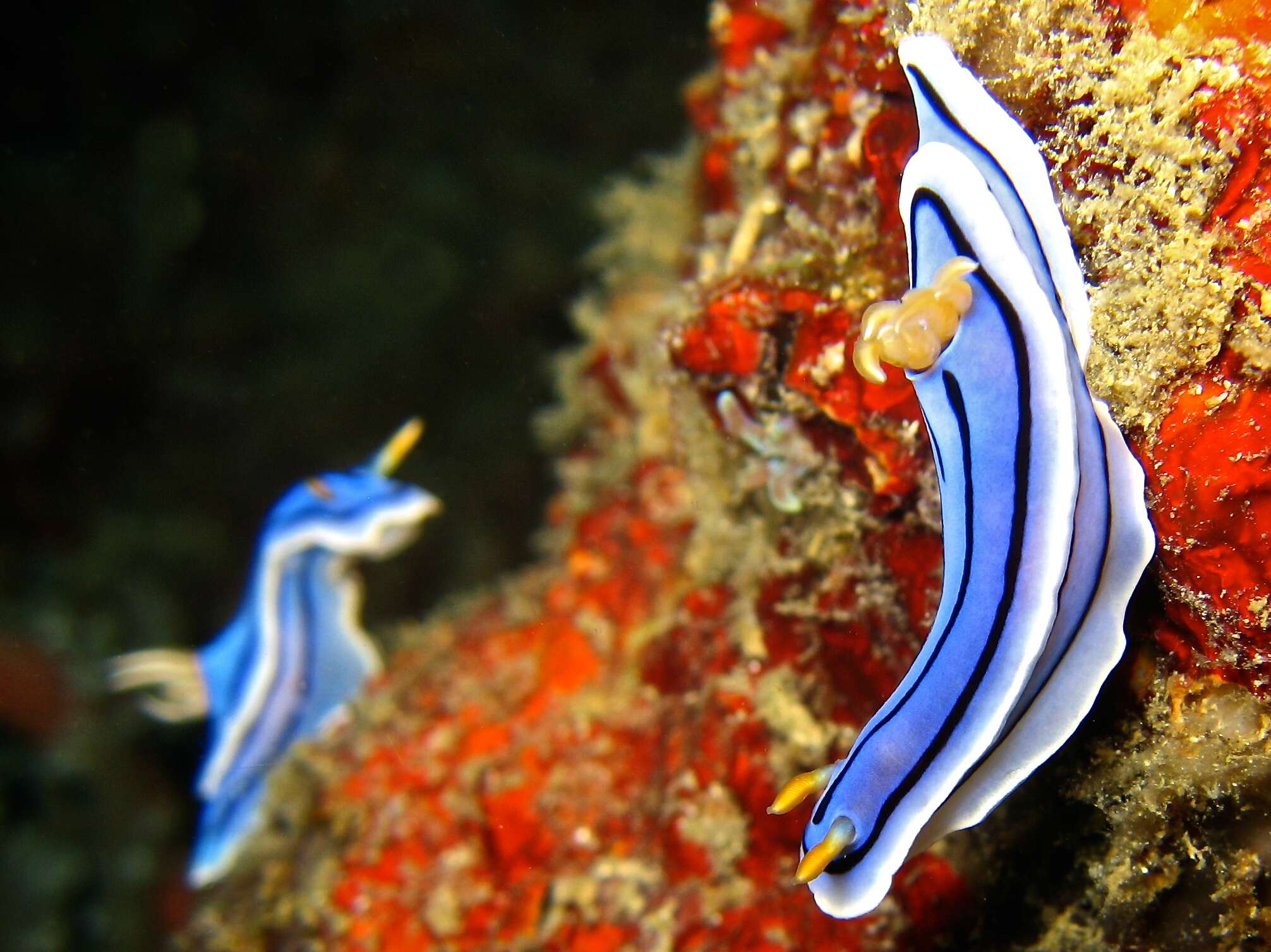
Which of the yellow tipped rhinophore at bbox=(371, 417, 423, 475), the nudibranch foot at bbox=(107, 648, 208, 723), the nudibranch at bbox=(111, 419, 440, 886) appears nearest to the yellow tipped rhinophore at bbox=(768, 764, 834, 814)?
the yellow tipped rhinophore at bbox=(371, 417, 423, 475)

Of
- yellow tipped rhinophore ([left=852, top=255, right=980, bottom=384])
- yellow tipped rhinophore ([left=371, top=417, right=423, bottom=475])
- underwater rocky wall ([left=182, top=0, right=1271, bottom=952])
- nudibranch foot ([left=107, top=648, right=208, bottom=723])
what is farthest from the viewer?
nudibranch foot ([left=107, top=648, right=208, bottom=723])

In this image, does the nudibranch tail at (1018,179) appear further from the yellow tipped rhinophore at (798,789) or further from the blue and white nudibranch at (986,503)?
the yellow tipped rhinophore at (798,789)

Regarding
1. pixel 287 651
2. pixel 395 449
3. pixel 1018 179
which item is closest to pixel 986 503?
pixel 1018 179

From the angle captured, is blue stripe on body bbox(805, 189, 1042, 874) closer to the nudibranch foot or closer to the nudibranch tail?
the nudibranch tail

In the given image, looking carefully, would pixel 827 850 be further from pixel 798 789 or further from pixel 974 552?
pixel 974 552

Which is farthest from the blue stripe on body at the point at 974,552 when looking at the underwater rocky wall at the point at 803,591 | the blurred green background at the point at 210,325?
the blurred green background at the point at 210,325

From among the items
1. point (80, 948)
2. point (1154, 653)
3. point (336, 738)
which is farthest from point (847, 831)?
point (80, 948)

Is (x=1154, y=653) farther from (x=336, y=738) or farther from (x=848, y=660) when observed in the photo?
(x=336, y=738)

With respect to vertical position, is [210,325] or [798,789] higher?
[210,325]
